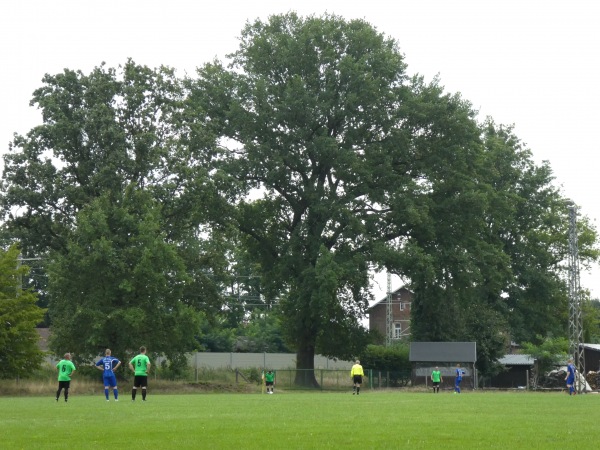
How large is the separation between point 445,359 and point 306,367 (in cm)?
943

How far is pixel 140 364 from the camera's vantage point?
32.3 metres

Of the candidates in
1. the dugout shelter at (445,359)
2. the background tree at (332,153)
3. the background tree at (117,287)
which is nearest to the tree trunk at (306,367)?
the background tree at (332,153)

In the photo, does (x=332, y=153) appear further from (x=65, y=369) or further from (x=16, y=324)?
(x=65, y=369)

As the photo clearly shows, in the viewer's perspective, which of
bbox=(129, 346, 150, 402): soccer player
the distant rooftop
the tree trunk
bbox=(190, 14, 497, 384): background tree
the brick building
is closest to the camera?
bbox=(129, 346, 150, 402): soccer player

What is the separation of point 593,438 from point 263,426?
646cm

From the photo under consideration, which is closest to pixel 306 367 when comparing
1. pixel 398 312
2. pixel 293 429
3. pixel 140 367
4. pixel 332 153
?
pixel 332 153

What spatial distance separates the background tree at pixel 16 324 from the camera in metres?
46.7

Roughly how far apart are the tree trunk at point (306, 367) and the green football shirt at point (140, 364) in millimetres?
31996

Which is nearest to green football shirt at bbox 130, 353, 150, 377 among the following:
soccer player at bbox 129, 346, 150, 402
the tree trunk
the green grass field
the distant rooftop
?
soccer player at bbox 129, 346, 150, 402

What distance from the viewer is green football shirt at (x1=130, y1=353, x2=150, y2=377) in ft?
105

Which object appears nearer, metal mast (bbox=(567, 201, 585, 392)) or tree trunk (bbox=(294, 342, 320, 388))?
metal mast (bbox=(567, 201, 585, 392))

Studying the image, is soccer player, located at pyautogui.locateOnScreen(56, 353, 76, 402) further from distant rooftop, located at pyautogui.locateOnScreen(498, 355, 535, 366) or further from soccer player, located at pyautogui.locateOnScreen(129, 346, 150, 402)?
distant rooftop, located at pyautogui.locateOnScreen(498, 355, 535, 366)

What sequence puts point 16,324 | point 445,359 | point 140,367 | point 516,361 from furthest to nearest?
point 516,361 → point 445,359 → point 16,324 → point 140,367

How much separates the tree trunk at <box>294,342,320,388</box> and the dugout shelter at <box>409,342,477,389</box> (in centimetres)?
701
